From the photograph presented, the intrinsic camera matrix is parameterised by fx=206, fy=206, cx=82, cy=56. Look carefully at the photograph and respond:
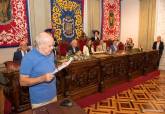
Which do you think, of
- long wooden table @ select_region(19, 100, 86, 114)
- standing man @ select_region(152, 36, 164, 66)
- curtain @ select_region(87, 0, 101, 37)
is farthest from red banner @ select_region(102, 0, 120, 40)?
long wooden table @ select_region(19, 100, 86, 114)

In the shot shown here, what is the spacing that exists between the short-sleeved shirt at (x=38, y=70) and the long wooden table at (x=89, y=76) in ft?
4.46

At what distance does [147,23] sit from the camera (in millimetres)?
9148

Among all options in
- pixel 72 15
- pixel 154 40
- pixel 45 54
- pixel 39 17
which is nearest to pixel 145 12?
pixel 154 40

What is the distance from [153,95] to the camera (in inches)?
198

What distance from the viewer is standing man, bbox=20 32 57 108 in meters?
1.91

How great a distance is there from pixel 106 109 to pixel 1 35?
10.9 ft

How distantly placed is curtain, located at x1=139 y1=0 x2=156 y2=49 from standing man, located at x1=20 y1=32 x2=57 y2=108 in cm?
778

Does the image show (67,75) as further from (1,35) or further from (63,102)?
(1,35)

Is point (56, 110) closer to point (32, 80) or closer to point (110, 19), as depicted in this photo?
point (32, 80)

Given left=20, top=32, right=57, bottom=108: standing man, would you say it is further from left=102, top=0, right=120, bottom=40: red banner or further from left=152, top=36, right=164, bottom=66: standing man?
left=152, top=36, right=164, bottom=66: standing man

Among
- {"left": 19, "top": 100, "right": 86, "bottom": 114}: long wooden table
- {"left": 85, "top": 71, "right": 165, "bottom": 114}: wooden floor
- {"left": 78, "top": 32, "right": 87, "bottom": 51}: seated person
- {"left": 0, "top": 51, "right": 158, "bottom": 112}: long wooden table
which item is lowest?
{"left": 85, "top": 71, "right": 165, "bottom": 114}: wooden floor

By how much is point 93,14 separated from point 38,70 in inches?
254

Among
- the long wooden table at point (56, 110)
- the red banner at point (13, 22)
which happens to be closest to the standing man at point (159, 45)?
the red banner at point (13, 22)

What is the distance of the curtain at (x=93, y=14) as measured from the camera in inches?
315
